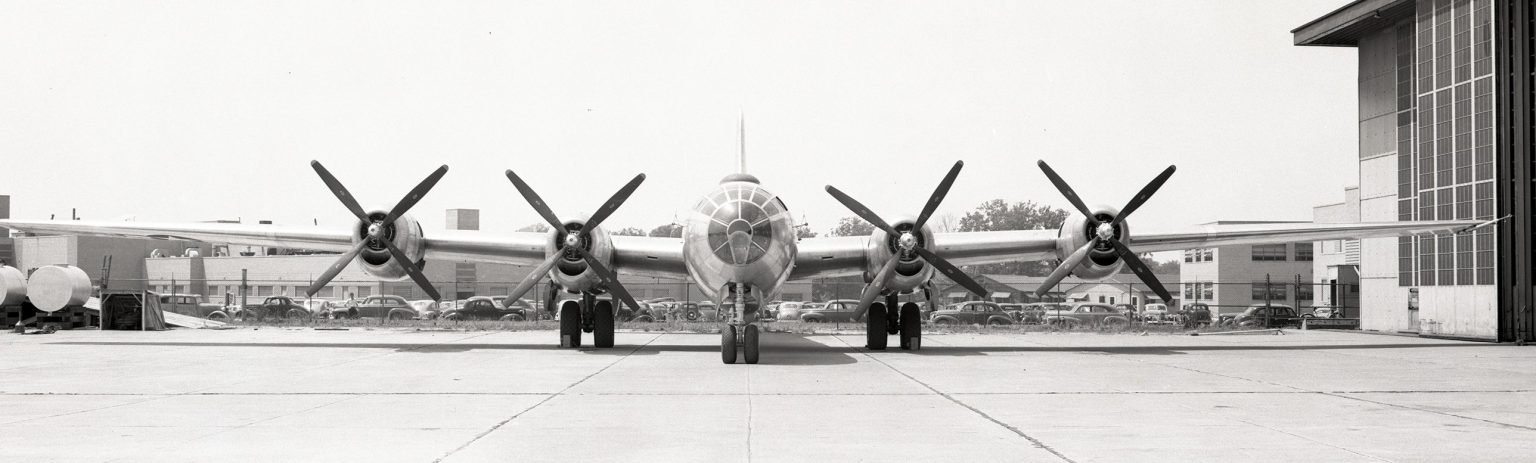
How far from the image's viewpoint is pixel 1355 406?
1277 centimetres

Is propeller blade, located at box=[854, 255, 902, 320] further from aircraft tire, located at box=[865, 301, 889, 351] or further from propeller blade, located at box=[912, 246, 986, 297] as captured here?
aircraft tire, located at box=[865, 301, 889, 351]

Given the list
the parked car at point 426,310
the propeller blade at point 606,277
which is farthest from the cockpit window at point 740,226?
the parked car at point 426,310

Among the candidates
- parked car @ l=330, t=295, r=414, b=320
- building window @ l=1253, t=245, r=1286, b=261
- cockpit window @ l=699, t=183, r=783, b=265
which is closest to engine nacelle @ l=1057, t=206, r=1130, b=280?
cockpit window @ l=699, t=183, r=783, b=265

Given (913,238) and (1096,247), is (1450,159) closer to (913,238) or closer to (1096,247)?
(1096,247)

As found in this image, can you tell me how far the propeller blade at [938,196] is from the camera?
2316 centimetres

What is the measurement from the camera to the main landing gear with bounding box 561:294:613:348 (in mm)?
24594

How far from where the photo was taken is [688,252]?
21.4 metres

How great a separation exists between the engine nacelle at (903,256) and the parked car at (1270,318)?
71.3 ft

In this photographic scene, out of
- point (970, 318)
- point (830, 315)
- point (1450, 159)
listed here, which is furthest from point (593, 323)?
point (970, 318)

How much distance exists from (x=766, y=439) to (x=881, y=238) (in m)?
14.2

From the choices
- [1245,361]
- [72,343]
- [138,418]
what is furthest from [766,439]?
[72,343]

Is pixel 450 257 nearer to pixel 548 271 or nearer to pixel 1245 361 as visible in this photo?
pixel 548 271

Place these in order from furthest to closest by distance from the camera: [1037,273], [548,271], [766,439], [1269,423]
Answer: [1037,273]
[548,271]
[1269,423]
[766,439]

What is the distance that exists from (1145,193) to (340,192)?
16.3m
